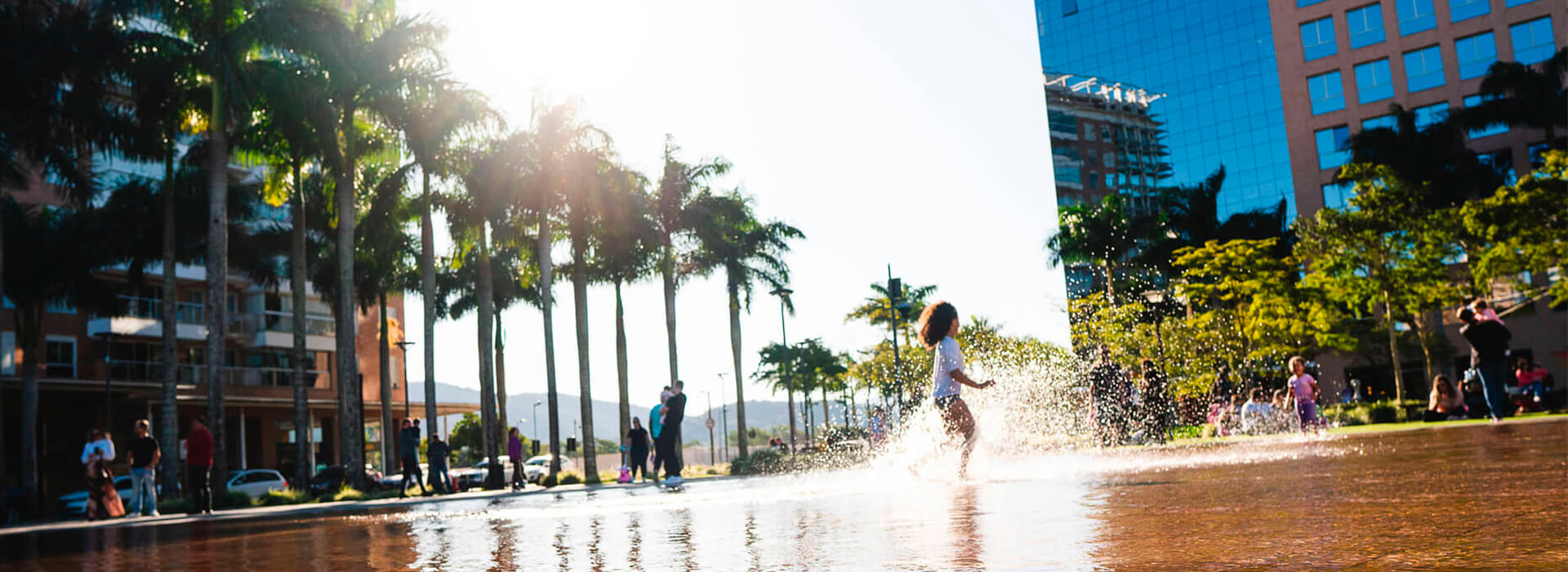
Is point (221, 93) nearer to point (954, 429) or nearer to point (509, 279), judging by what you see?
point (954, 429)

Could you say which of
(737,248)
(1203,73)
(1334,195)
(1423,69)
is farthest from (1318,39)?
(737,248)

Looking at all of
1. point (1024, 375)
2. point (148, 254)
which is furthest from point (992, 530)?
point (148, 254)

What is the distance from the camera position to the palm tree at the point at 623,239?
36688mm

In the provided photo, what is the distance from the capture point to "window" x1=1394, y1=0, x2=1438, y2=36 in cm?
6000

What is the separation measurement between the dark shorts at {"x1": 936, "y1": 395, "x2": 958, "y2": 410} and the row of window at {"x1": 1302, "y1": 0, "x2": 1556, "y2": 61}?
6081cm

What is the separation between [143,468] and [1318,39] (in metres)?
62.4

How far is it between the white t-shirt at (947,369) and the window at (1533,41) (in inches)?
2403

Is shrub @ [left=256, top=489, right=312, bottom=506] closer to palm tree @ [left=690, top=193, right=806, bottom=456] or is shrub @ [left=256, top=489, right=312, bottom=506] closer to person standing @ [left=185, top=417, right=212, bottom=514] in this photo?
person standing @ [left=185, top=417, right=212, bottom=514]

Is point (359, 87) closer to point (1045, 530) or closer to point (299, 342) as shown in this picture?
point (299, 342)

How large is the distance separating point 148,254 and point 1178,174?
209ft

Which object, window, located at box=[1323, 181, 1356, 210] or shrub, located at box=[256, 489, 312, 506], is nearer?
shrub, located at box=[256, 489, 312, 506]

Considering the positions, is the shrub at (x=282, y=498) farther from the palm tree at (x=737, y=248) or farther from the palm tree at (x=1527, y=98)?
the palm tree at (x=1527, y=98)

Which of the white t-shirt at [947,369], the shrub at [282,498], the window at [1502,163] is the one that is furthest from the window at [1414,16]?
the white t-shirt at [947,369]

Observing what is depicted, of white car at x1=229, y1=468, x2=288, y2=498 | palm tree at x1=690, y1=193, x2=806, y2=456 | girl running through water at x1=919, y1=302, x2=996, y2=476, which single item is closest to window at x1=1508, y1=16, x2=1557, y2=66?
palm tree at x1=690, y1=193, x2=806, y2=456
